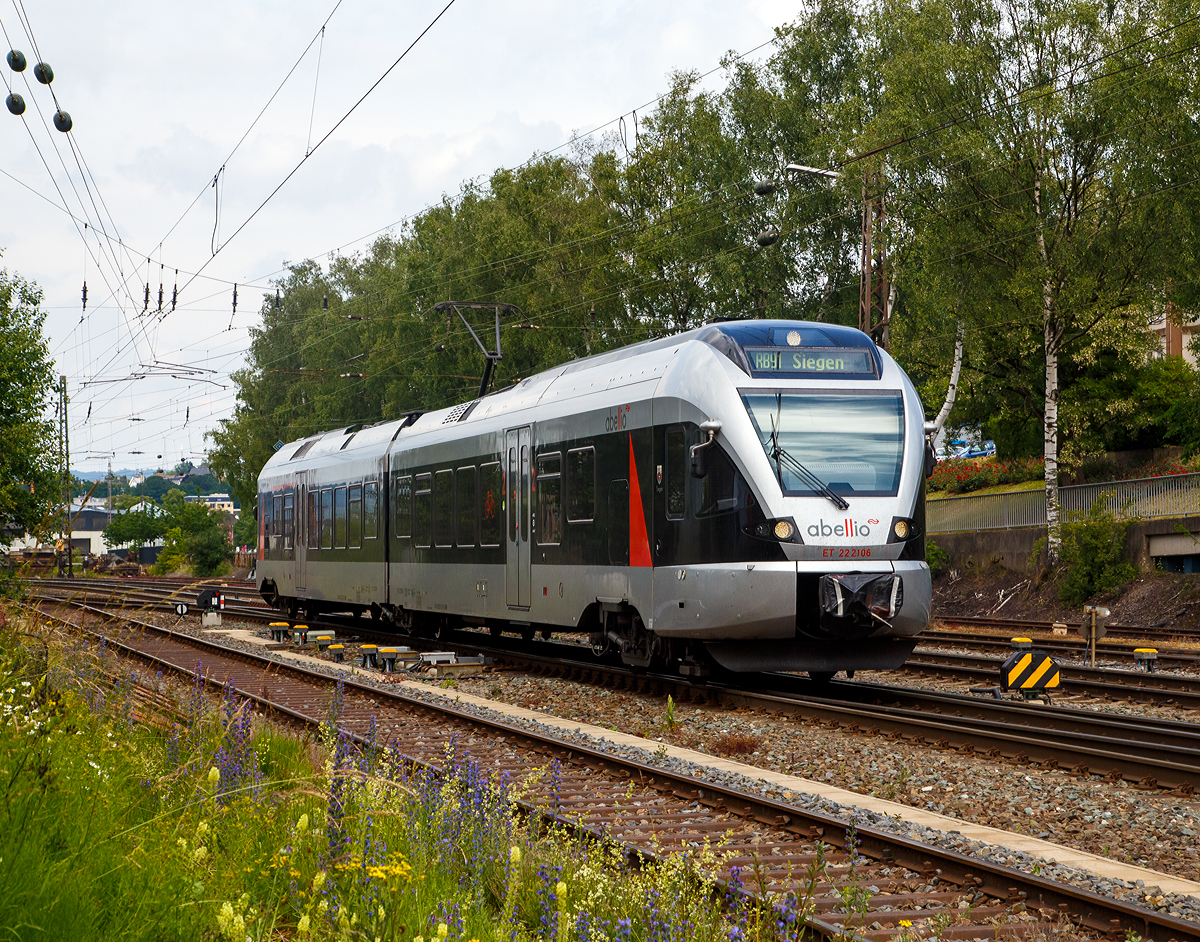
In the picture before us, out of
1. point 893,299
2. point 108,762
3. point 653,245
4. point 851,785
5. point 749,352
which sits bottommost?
point 851,785

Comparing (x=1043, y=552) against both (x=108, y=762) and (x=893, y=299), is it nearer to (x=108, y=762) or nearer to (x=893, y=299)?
(x=893, y=299)

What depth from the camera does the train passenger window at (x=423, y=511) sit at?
19.6 meters

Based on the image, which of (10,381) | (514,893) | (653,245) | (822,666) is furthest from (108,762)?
(653,245)

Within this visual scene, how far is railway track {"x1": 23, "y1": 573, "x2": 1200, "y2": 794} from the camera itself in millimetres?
9109

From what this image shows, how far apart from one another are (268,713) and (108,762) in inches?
219

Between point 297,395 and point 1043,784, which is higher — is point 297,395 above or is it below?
above

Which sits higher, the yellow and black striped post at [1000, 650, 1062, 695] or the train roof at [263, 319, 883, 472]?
the train roof at [263, 319, 883, 472]

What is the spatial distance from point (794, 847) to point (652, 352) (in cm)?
811

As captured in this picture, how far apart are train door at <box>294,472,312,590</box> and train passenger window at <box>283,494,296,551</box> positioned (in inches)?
10.9

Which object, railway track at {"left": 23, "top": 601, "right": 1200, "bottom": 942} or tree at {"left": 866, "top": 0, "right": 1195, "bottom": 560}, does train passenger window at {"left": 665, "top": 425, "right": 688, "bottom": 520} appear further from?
tree at {"left": 866, "top": 0, "right": 1195, "bottom": 560}

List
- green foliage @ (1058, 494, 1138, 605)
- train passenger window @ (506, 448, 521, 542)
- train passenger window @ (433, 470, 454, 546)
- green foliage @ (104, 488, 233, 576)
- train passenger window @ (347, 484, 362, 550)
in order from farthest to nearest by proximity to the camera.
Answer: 1. green foliage @ (104, 488, 233, 576)
2. green foliage @ (1058, 494, 1138, 605)
3. train passenger window @ (347, 484, 362, 550)
4. train passenger window @ (433, 470, 454, 546)
5. train passenger window @ (506, 448, 521, 542)

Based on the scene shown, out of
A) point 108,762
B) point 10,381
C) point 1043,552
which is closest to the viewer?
point 108,762

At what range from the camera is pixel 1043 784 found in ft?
28.6

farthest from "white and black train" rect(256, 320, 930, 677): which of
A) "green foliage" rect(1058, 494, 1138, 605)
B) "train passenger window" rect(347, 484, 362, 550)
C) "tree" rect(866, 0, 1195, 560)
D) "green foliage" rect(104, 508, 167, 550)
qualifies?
"green foliage" rect(104, 508, 167, 550)
